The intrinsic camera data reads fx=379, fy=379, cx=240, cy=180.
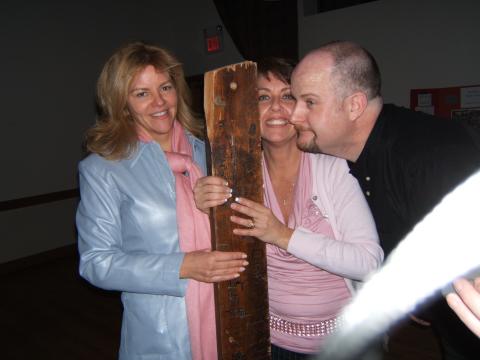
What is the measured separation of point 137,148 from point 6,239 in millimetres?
3987

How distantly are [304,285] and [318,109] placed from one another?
0.66m

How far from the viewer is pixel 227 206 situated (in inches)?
41.5

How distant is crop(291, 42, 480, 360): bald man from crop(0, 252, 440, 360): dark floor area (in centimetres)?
172

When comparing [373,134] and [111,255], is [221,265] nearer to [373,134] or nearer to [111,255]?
[111,255]

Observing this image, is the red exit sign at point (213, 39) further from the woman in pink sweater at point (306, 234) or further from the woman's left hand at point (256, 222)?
the woman's left hand at point (256, 222)

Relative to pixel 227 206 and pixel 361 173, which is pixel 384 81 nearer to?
pixel 361 173

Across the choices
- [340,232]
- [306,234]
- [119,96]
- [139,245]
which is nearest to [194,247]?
[139,245]

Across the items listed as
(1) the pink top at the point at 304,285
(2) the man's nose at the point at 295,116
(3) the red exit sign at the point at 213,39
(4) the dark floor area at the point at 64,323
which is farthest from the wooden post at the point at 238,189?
(3) the red exit sign at the point at 213,39

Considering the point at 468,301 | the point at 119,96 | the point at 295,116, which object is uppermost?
the point at 119,96

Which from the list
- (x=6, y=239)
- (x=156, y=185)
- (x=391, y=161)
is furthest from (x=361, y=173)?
(x=6, y=239)

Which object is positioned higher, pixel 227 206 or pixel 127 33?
pixel 127 33

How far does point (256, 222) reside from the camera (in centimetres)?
110

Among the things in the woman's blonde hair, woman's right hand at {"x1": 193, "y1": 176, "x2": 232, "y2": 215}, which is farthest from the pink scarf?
woman's right hand at {"x1": 193, "y1": 176, "x2": 232, "y2": 215}

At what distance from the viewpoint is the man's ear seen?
4.75 ft
